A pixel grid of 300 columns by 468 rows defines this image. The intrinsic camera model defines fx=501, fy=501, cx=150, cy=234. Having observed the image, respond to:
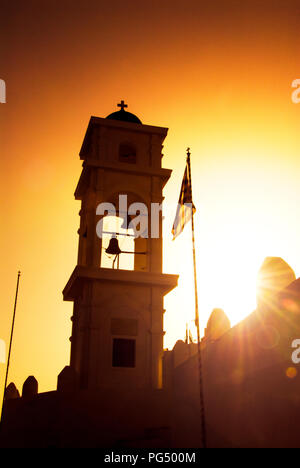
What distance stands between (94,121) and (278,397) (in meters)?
16.4

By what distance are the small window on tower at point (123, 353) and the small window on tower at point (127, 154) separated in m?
9.26

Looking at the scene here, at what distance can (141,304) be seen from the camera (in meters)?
21.7

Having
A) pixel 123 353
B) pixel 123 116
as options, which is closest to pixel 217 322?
pixel 123 353

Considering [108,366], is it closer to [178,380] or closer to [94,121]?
[178,380]

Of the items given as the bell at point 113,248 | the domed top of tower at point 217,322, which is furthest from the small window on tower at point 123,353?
the domed top of tower at point 217,322

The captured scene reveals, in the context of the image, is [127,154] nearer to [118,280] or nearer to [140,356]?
[118,280]

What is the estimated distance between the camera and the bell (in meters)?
22.3

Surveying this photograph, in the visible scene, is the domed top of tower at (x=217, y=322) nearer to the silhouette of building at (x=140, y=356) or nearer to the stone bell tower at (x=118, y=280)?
Result: the silhouette of building at (x=140, y=356)

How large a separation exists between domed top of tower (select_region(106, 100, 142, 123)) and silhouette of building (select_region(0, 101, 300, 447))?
9 cm

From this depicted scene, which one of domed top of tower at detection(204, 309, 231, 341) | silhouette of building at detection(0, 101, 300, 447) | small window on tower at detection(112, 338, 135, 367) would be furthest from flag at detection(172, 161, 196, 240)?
domed top of tower at detection(204, 309, 231, 341)

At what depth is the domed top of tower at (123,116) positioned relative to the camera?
25312mm

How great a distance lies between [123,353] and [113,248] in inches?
182
